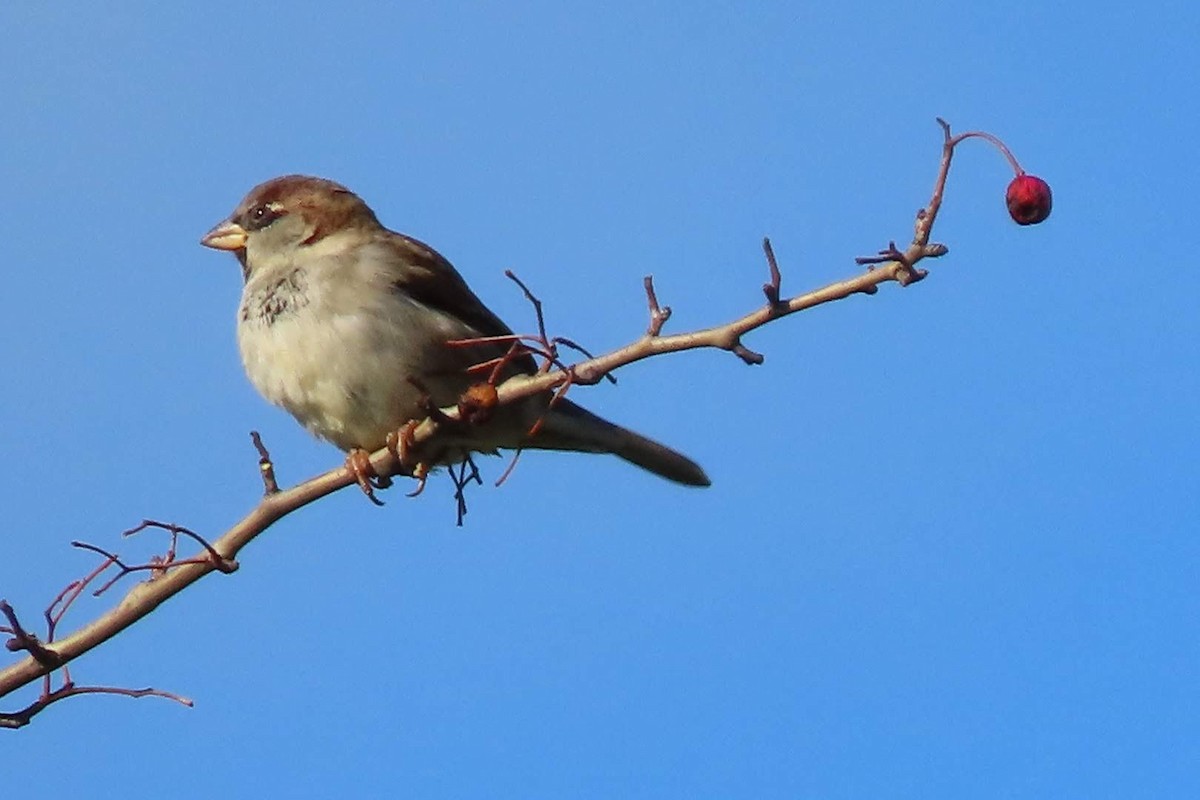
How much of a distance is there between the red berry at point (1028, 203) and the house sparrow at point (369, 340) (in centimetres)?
194

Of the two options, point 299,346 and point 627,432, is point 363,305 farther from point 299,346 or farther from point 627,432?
point 627,432

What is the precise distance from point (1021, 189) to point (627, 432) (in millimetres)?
2569

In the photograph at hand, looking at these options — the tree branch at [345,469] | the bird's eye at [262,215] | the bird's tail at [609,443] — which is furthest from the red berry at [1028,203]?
the bird's eye at [262,215]

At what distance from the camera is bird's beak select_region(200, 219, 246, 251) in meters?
6.27

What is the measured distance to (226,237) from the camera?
6324 mm

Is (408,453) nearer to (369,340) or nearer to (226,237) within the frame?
(369,340)

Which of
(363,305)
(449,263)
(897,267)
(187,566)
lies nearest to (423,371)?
(363,305)

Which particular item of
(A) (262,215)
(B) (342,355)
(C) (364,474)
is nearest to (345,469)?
(C) (364,474)

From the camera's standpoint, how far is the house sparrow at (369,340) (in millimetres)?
5449

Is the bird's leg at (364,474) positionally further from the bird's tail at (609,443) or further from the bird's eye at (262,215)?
the bird's eye at (262,215)

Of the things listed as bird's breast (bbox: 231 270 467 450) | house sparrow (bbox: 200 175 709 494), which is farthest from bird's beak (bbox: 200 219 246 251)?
bird's breast (bbox: 231 270 467 450)

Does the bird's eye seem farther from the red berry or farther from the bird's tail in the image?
the red berry

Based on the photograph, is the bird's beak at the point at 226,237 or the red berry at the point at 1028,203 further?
the bird's beak at the point at 226,237

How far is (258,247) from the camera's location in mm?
6141
